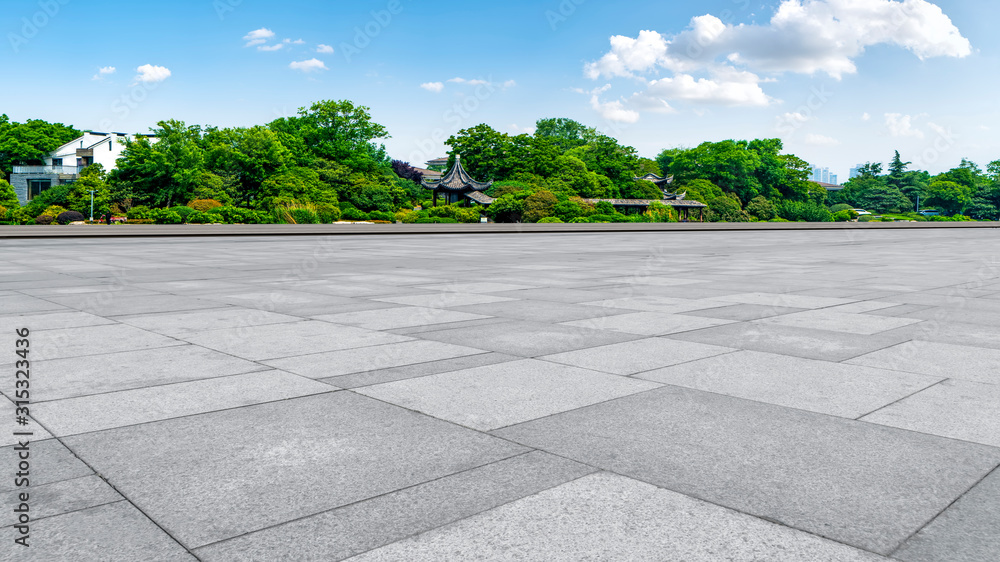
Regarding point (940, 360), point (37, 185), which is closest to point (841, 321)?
point (940, 360)

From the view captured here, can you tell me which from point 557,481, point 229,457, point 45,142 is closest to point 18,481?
point 229,457

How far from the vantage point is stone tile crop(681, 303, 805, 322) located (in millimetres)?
8414

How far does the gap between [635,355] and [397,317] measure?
3143mm

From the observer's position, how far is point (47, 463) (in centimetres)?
348

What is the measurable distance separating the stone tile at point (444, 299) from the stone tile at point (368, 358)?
9.15 feet

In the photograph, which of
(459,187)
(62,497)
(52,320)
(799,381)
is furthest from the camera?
(459,187)

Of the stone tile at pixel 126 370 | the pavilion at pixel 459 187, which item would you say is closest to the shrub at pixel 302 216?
Answer: the pavilion at pixel 459 187

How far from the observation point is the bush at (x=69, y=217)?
48.4m

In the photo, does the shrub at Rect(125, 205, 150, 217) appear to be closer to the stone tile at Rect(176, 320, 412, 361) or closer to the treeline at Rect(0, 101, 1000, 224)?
the treeline at Rect(0, 101, 1000, 224)

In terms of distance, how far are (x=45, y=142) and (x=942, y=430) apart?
10063 cm

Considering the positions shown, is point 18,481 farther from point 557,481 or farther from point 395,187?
point 395,187

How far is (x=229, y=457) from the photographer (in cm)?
358

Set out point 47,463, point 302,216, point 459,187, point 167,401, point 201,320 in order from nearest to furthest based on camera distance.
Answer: point 47,463
point 167,401
point 201,320
point 302,216
point 459,187

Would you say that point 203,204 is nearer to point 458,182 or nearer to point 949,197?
point 458,182
